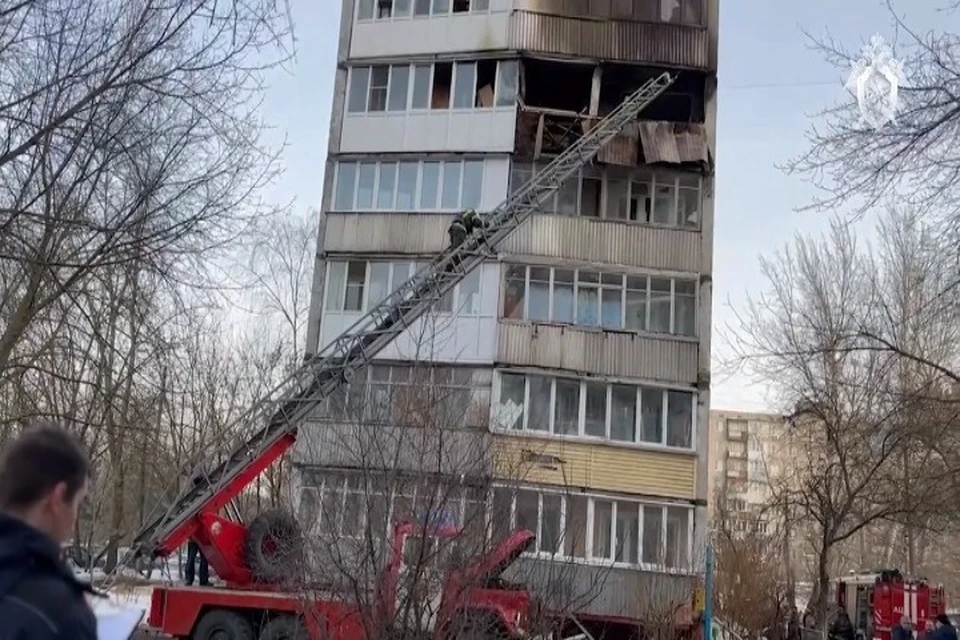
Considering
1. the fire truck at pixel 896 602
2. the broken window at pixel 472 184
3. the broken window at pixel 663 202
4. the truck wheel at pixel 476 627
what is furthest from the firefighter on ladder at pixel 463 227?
the fire truck at pixel 896 602

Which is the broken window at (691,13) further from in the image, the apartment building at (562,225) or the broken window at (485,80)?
the broken window at (485,80)

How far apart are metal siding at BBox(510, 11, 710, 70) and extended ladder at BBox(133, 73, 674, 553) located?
217 inches

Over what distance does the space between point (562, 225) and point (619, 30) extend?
18.6ft

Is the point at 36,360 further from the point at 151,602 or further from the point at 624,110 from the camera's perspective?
the point at 624,110

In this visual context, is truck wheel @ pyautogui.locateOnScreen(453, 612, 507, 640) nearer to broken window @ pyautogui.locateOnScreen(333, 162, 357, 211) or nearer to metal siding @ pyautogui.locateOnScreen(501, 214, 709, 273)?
metal siding @ pyautogui.locateOnScreen(501, 214, 709, 273)

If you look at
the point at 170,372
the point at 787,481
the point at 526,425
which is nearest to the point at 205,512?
the point at 170,372

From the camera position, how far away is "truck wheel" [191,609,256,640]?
14773 millimetres

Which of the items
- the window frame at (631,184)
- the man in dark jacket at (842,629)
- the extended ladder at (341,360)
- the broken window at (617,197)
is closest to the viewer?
the extended ladder at (341,360)

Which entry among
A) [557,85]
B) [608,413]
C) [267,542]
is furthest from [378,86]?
[267,542]

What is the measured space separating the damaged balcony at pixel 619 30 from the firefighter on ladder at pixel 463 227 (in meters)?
7.86

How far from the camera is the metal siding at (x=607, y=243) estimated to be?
80.8 ft

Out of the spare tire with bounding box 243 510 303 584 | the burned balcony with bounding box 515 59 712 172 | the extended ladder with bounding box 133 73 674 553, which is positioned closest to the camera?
the spare tire with bounding box 243 510 303 584

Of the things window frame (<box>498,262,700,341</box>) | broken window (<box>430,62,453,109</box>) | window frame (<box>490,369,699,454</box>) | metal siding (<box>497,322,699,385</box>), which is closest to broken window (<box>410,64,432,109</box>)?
broken window (<box>430,62,453,109</box>)

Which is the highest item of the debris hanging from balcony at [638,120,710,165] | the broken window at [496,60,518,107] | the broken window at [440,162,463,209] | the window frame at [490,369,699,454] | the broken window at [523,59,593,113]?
the broken window at [523,59,593,113]
